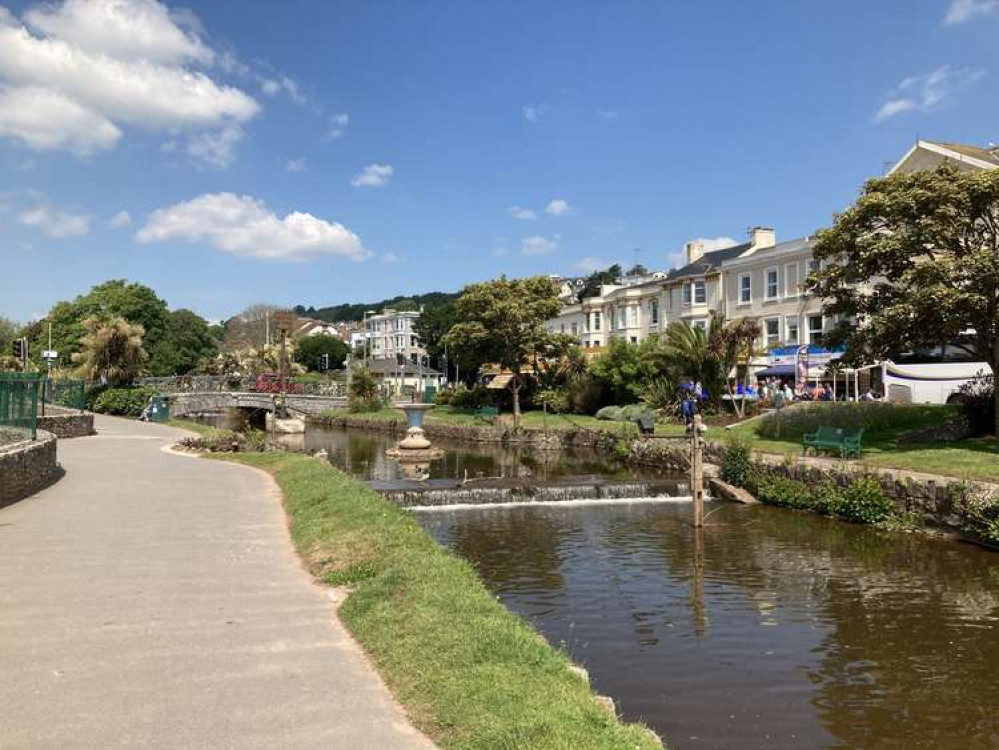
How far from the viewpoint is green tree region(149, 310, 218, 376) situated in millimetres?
92750

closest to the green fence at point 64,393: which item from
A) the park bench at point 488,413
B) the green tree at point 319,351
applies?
the park bench at point 488,413

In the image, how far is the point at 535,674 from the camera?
6254 millimetres

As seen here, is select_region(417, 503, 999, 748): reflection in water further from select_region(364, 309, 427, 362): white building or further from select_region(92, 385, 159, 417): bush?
select_region(364, 309, 427, 362): white building

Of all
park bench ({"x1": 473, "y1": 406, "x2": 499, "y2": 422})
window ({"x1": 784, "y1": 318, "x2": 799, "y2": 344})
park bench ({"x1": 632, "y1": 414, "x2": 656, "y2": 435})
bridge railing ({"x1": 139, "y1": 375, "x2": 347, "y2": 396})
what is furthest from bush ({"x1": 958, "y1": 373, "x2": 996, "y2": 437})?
bridge railing ({"x1": 139, "y1": 375, "x2": 347, "y2": 396})

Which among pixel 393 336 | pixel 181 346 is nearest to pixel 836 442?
pixel 181 346

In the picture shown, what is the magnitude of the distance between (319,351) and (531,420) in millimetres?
95586

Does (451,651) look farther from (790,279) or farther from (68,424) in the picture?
(790,279)

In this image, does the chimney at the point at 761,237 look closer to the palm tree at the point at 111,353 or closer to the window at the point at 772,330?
the window at the point at 772,330

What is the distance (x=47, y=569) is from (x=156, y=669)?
15.0 feet

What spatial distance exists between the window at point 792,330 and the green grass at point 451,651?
136ft

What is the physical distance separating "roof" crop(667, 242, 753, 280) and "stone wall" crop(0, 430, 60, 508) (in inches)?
1792

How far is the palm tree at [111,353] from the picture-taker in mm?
50812

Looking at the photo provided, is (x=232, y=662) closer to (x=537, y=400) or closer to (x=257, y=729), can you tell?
(x=257, y=729)

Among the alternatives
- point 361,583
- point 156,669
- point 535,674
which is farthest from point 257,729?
point 361,583
